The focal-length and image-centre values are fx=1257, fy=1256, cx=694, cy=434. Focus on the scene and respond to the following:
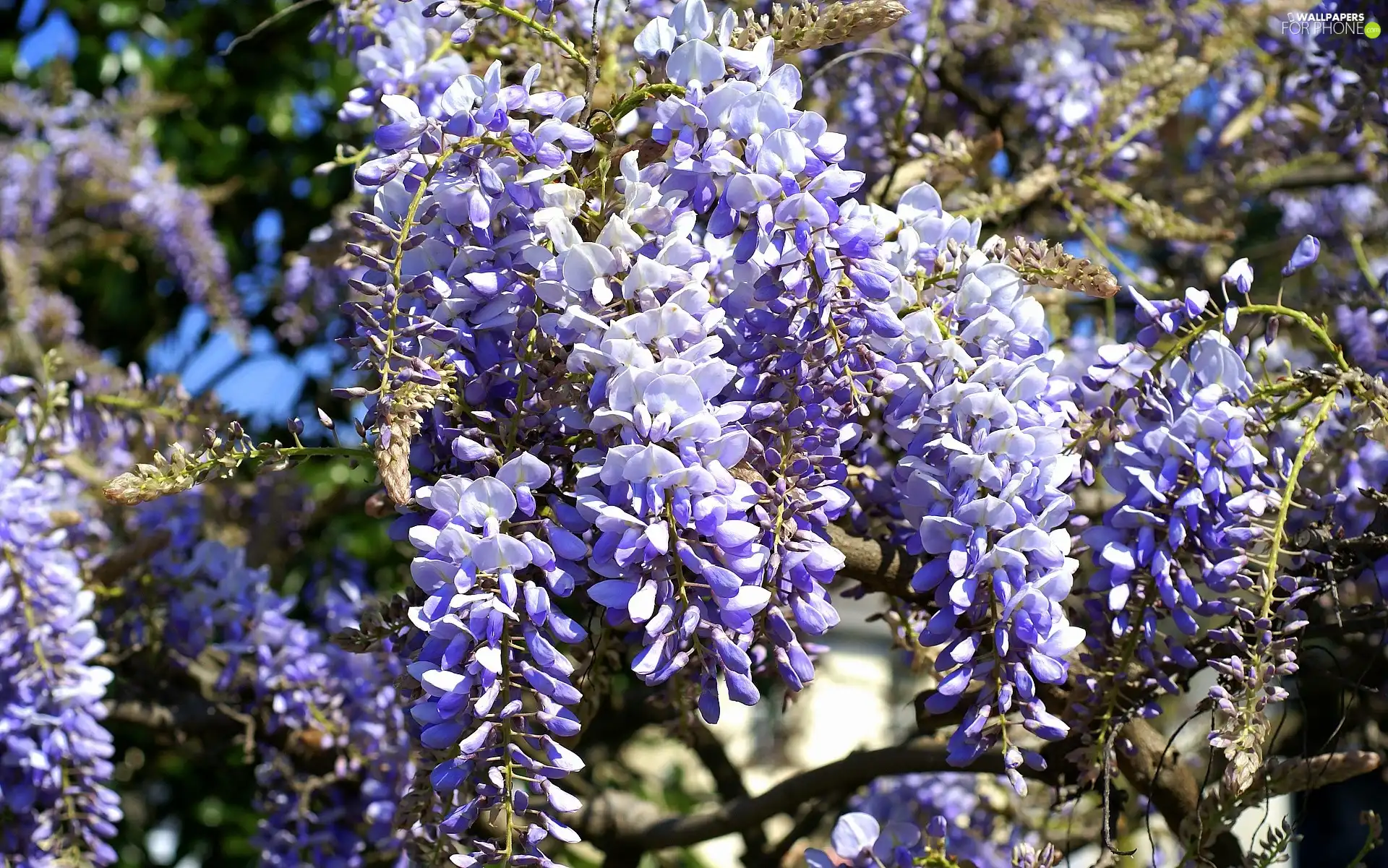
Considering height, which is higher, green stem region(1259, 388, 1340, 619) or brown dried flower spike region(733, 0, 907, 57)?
brown dried flower spike region(733, 0, 907, 57)

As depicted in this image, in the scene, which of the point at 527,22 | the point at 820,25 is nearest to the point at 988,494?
the point at 820,25

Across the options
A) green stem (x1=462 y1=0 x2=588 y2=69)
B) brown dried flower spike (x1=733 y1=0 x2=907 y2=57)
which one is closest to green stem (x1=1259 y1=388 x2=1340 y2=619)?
brown dried flower spike (x1=733 y1=0 x2=907 y2=57)

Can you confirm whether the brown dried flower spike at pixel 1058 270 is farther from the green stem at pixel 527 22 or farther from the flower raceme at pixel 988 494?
the green stem at pixel 527 22

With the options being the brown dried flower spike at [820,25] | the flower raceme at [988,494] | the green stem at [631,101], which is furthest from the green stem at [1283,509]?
the green stem at [631,101]

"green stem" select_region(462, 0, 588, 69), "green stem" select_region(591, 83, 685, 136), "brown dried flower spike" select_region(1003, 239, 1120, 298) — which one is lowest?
"brown dried flower spike" select_region(1003, 239, 1120, 298)

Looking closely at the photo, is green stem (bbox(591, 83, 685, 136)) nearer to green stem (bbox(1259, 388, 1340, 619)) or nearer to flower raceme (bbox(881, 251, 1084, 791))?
flower raceme (bbox(881, 251, 1084, 791))

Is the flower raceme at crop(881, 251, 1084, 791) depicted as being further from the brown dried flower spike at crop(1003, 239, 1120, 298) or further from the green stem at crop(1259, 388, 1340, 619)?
the green stem at crop(1259, 388, 1340, 619)

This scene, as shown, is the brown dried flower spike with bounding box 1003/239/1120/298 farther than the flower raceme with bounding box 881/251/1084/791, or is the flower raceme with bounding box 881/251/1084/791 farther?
the brown dried flower spike with bounding box 1003/239/1120/298

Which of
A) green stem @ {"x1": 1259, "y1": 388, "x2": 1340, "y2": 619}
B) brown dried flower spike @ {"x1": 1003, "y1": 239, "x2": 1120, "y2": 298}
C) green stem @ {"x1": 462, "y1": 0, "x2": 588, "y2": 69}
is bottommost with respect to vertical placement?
green stem @ {"x1": 1259, "y1": 388, "x2": 1340, "y2": 619}

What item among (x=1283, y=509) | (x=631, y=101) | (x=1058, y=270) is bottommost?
(x=1283, y=509)

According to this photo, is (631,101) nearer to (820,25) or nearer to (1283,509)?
(820,25)

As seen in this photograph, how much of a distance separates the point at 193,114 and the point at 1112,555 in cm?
311

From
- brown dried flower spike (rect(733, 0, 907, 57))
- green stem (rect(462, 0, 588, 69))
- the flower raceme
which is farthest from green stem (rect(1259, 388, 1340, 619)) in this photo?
green stem (rect(462, 0, 588, 69))

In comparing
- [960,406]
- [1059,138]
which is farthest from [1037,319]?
[1059,138]
